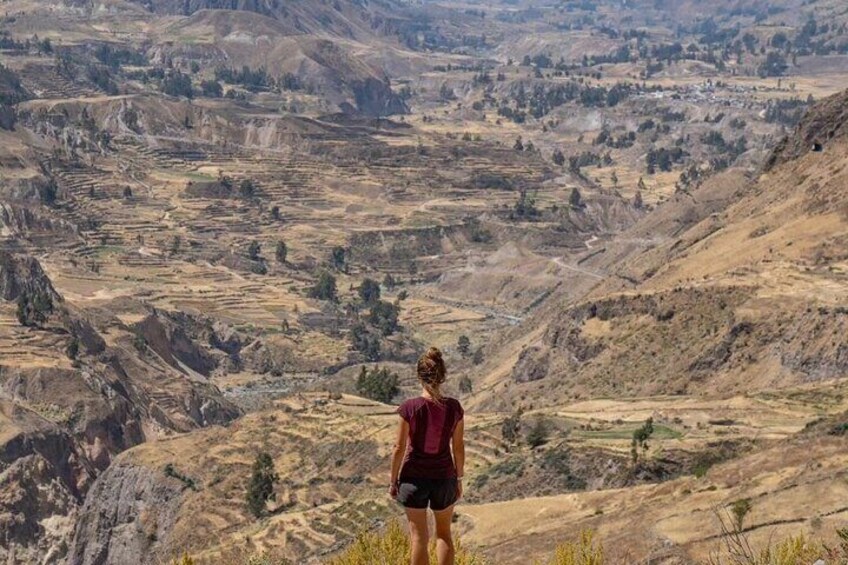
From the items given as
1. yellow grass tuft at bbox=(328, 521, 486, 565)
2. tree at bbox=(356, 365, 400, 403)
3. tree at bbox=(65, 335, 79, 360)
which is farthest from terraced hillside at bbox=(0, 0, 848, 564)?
yellow grass tuft at bbox=(328, 521, 486, 565)

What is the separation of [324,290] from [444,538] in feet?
416

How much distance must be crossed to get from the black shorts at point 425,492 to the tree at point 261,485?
38.4 metres

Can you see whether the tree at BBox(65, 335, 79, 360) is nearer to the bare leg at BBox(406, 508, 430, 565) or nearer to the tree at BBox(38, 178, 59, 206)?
the tree at BBox(38, 178, 59, 206)

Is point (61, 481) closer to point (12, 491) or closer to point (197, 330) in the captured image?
point (12, 491)

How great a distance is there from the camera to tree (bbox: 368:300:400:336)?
417ft

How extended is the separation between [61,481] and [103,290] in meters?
58.6

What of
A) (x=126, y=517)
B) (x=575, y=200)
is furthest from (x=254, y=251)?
(x=126, y=517)

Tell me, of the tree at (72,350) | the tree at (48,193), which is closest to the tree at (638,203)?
the tree at (48,193)

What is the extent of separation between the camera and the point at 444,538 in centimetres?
1523

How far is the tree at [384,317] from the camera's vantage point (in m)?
127

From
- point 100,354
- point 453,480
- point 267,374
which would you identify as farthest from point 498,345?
point 453,480

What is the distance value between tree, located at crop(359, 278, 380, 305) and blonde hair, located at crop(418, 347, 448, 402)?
5005 inches

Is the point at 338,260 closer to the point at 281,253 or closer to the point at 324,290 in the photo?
the point at 281,253

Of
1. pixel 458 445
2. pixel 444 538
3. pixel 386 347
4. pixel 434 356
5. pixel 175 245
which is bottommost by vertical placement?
pixel 175 245
